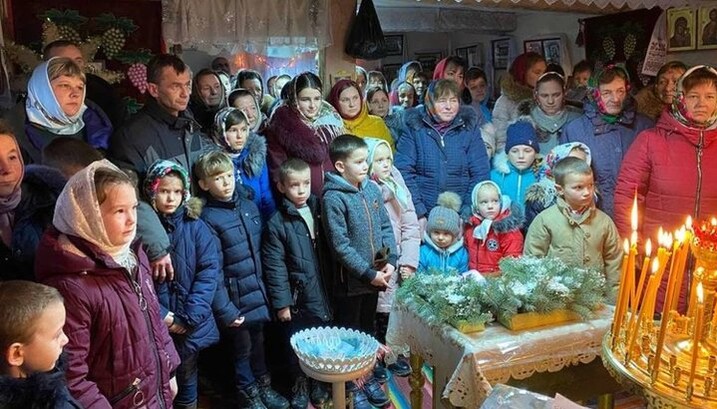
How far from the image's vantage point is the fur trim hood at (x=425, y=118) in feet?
13.6

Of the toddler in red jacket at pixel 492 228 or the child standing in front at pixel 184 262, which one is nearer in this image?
the child standing in front at pixel 184 262

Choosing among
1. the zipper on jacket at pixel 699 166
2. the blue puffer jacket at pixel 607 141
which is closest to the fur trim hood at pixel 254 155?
the blue puffer jacket at pixel 607 141

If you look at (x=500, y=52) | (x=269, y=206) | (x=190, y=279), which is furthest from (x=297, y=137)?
(x=500, y=52)

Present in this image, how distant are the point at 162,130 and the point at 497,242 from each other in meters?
2.07

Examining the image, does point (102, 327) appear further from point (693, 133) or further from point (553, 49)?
point (553, 49)

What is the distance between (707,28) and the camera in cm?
578

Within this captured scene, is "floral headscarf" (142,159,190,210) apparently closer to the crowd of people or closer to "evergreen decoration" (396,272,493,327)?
the crowd of people

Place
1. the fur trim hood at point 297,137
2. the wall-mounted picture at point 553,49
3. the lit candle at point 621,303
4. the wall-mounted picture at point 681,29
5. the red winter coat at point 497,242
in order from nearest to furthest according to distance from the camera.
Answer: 1. the lit candle at point 621,303
2. the fur trim hood at point 297,137
3. the red winter coat at point 497,242
4. the wall-mounted picture at point 681,29
5. the wall-mounted picture at point 553,49

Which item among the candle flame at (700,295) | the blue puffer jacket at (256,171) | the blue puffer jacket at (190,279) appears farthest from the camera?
the blue puffer jacket at (256,171)

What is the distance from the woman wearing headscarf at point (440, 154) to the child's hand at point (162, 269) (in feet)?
5.65

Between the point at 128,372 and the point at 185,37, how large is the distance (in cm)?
339

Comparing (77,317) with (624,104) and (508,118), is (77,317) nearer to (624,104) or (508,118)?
(624,104)

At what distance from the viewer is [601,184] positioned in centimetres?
397

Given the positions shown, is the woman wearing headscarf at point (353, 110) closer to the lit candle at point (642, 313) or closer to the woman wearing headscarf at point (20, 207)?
the woman wearing headscarf at point (20, 207)
